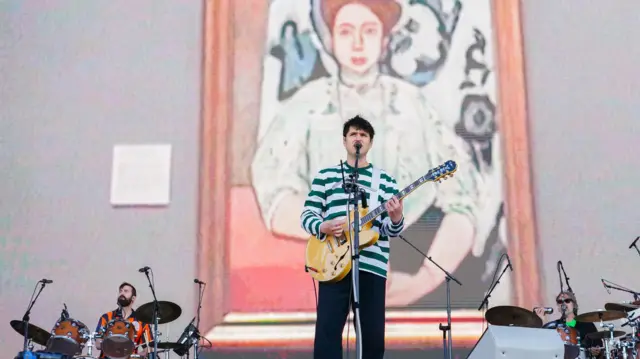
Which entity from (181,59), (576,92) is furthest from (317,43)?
(576,92)

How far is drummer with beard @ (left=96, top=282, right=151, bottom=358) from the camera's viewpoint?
538 cm

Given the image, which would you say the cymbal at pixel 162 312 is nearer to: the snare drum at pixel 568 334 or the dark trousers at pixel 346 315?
the dark trousers at pixel 346 315

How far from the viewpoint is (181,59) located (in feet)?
20.0

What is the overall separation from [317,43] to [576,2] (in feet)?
7.06

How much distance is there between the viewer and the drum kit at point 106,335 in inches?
200

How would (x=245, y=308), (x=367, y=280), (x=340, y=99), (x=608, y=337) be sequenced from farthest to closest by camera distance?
(x=340, y=99)
(x=245, y=308)
(x=608, y=337)
(x=367, y=280)

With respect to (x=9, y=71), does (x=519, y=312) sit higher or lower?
lower

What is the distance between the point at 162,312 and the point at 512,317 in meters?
2.40

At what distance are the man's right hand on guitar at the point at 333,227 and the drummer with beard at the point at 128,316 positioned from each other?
93.4 inches

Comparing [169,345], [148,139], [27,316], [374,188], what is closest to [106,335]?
[169,345]

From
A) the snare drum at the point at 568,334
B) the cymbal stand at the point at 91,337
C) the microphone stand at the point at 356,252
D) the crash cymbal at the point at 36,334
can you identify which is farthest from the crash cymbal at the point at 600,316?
the crash cymbal at the point at 36,334

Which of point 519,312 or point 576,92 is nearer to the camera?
point 519,312

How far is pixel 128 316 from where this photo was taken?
5.57m

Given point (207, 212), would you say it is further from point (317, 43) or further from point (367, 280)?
point (367, 280)
